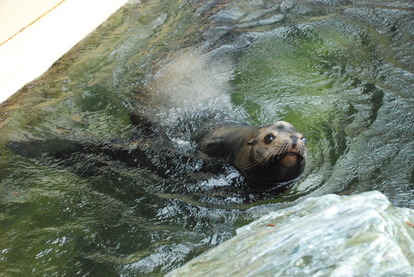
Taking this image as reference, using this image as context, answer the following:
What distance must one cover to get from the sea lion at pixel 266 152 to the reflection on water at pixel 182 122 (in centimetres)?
15

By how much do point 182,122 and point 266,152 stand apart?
1595mm

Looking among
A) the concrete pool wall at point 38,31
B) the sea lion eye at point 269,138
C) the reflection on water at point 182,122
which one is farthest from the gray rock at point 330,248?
the concrete pool wall at point 38,31

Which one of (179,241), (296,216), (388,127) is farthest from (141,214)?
(388,127)

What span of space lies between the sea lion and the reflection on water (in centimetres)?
15

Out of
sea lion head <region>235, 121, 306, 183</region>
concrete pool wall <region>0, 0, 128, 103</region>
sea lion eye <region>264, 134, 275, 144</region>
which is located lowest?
sea lion head <region>235, 121, 306, 183</region>

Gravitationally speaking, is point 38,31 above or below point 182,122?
above

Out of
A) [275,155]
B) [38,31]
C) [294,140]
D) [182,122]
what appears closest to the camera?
[294,140]

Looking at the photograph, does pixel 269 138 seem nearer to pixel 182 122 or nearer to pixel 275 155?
pixel 275 155

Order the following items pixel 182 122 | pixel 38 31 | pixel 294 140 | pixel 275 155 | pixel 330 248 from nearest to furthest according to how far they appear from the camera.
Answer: pixel 330 248 < pixel 294 140 < pixel 275 155 < pixel 182 122 < pixel 38 31

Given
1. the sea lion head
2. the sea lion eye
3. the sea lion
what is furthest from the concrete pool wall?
the sea lion eye

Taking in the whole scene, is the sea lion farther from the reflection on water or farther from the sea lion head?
the reflection on water

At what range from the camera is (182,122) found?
237 inches

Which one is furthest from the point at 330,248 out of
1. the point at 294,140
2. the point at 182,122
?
the point at 182,122

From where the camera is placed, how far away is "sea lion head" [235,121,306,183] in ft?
15.1
